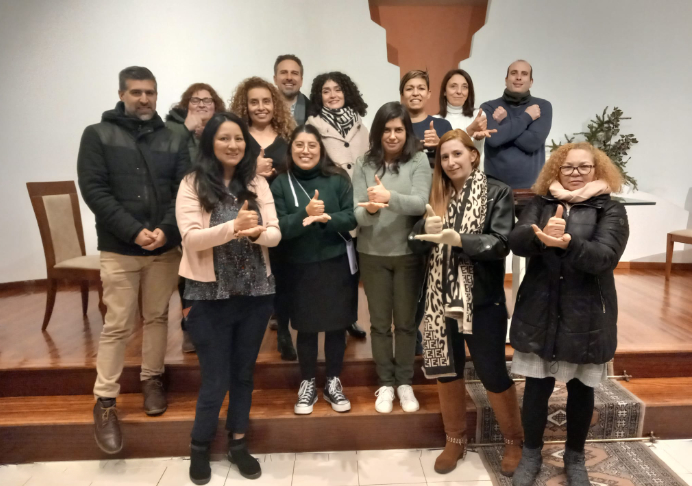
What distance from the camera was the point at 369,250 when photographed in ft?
6.61

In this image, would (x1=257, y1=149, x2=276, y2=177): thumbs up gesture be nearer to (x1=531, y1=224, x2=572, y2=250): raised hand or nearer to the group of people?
the group of people

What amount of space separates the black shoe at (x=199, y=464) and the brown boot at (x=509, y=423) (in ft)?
4.16

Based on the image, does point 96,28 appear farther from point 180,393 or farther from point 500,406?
point 500,406

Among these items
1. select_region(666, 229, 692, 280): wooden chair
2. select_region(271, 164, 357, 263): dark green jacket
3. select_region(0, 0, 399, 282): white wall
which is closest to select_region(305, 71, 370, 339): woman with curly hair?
select_region(271, 164, 357, 263): dark green jacket

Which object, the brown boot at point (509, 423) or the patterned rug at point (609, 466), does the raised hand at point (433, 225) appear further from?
the patterned rug at point (609, 466)

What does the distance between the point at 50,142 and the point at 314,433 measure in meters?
3.93

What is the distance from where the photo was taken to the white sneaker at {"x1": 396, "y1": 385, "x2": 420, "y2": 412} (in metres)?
2.14

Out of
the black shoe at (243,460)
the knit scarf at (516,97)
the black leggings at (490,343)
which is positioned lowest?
the black shoe at (243,460)

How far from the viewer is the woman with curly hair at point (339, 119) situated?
2.22 meters

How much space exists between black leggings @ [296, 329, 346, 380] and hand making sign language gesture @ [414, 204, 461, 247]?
2.28 ft

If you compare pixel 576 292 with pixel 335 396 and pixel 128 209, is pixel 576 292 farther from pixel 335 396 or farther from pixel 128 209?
pixel 128 209

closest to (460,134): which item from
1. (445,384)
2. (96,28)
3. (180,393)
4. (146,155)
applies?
(445,384)

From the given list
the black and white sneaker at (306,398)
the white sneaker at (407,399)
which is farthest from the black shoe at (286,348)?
the white sneaker at (407,399)

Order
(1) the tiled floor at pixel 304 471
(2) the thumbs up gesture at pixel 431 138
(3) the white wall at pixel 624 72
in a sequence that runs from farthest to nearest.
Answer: (3) the white wall at pixel 624 72 < (2) the thumbs up gesture at pixel 431 138 < (1) the tiled floor at pixel 304 471
